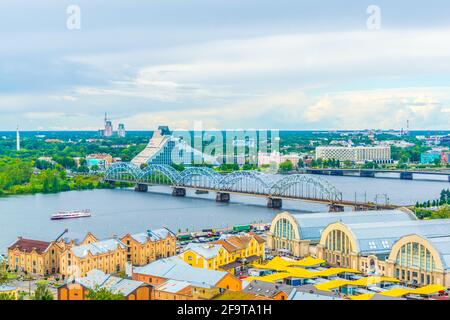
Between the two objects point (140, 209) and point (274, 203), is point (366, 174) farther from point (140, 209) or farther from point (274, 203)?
point (140, 209)

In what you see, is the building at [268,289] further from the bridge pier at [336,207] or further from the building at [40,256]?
the bridge pier at [336,207]

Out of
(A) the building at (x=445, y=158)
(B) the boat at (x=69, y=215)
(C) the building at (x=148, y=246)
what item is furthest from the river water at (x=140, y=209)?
(A) the building at (x=445, y=158)

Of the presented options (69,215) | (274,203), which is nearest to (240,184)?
(274,203)

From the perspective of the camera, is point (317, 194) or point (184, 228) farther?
point (317, 194)

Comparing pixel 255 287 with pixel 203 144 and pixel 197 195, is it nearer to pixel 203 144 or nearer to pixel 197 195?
pixel 197 195
